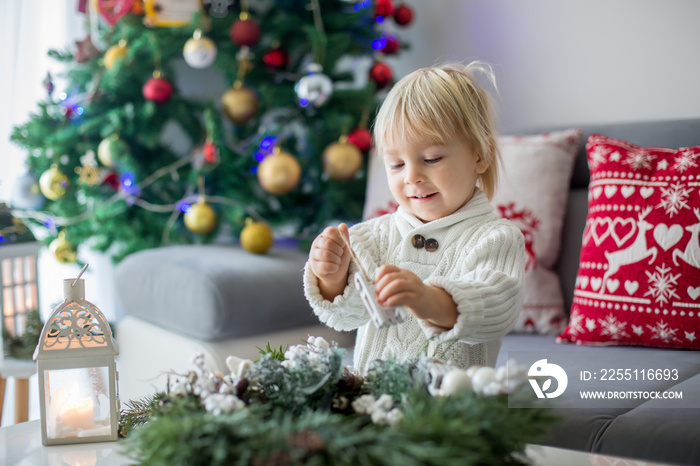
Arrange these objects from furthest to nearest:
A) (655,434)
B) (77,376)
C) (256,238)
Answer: (256,238), (655,434), (77,376)

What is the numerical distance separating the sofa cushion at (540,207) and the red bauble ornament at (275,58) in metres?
0.81

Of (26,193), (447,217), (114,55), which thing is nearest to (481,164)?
(447,217)

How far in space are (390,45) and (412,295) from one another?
4.85 ft

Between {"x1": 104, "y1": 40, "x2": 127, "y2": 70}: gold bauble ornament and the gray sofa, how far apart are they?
1.83 ft

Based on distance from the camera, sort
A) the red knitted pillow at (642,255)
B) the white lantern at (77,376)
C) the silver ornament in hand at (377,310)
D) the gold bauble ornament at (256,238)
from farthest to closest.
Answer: the gold bauble ornament at (256,238) → the red knitted pillow at (642,255) → the white lantern at (77,376) → the silver ornament in hand at (377,310)

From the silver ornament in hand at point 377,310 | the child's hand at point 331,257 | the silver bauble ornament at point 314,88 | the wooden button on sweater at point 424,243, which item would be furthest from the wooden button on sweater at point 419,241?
the silver bauble ornament at point 314,88

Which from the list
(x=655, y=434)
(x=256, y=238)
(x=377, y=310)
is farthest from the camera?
(x=256, y=238)

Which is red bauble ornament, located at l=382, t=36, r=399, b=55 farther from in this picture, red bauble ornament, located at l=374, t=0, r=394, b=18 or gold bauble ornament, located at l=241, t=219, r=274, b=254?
gold bauble ornament, located at l=241, t=219, r=274, b=254

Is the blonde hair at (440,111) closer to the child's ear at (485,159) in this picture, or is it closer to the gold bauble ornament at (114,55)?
the child's ear at (485,159)

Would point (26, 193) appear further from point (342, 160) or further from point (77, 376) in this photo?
point (77, 376)

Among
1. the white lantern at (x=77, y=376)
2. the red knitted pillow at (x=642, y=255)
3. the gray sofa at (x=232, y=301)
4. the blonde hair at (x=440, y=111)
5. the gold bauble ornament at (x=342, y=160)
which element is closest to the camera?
the white lantern at (x=77, y=376)

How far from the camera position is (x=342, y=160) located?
77.2 inches

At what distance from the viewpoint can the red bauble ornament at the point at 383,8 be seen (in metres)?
2.10

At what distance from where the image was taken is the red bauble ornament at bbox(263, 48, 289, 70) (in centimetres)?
208
